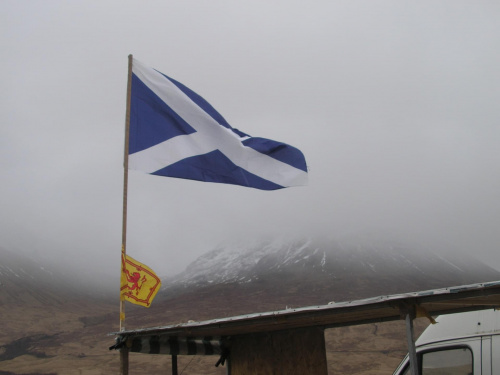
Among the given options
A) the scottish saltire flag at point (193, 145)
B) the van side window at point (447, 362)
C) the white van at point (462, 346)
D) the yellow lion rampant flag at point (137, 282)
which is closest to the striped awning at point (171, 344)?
the yellow lion rampant flag at point (137, 282)

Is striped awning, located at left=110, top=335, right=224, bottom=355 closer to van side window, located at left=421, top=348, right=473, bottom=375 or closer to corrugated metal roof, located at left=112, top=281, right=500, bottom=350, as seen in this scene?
corrugated metal roof, located at left=112, top=281, right=500, bottom=350

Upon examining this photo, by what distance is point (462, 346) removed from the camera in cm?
613

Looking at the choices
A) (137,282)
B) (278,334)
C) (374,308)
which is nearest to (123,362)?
(137,282)

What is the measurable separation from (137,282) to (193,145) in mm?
2684

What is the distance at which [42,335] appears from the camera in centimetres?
5153

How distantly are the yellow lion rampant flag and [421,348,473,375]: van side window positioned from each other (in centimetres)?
382

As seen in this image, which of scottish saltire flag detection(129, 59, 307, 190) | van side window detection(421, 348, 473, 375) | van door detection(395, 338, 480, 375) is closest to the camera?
van door detection(395, 338, 480, 375)

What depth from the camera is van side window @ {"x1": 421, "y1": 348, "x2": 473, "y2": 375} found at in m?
6.00

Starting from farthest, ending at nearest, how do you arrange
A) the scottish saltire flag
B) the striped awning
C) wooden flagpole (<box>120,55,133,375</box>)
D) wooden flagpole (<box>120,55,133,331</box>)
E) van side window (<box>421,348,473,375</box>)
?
1. the scottish saltire flag
2. the striped awning
3. wooden flagpole (<box>120,55,133,331</box>)
4. wooden flagpole (<box>120,55,133,375</box>)
5. van side window (<box>421,348,473,375</box>)

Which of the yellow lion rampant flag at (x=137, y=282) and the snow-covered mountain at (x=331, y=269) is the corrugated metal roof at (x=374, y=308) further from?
the snow-covered mountain at (x=331, y=269)

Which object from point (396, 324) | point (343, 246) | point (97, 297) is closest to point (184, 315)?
point (396, 324)

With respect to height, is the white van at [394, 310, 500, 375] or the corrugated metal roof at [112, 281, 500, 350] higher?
the corrugated metal roof at [112, 281, 500, 350]

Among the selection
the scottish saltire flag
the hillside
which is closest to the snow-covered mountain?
the hillside

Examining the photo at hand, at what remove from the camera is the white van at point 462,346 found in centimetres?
577
